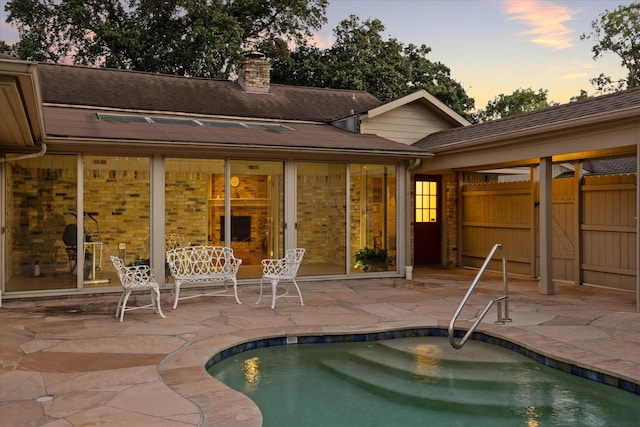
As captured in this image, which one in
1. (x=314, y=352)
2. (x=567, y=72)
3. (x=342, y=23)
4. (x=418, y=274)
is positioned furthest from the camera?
(x=567, y=72)

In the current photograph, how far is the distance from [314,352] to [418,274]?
596 cm

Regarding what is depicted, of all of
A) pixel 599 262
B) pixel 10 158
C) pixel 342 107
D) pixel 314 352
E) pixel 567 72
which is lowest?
pixel 314 352

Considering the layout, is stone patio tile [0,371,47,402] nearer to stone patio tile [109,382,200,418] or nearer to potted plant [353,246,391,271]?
stone patio tile [109,382,200,418]

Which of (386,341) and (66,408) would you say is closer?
(66,408)

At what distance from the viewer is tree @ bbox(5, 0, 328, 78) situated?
20719 millimetres

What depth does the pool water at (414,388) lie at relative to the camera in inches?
167

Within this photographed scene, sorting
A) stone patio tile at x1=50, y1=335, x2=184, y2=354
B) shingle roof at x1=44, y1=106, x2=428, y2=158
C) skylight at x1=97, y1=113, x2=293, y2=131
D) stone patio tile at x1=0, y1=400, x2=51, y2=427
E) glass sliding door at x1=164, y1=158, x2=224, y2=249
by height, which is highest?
skylight at x1=97, y1=113, x2=293, y2=131

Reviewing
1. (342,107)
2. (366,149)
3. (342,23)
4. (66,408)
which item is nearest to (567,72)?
(342,23)

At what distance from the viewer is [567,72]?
26656 millimetres

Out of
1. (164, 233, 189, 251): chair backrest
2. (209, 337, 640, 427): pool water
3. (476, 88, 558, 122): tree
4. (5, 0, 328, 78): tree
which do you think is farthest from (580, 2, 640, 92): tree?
(209, 337, 640, 427): pool water

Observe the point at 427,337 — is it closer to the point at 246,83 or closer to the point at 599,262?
the point at 599,262

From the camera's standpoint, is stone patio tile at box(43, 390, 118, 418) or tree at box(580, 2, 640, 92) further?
tree at box(580, 2, 640, 92)

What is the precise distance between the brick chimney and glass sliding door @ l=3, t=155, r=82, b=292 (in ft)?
19.3

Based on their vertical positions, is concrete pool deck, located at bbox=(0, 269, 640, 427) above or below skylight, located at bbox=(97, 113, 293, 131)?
below
